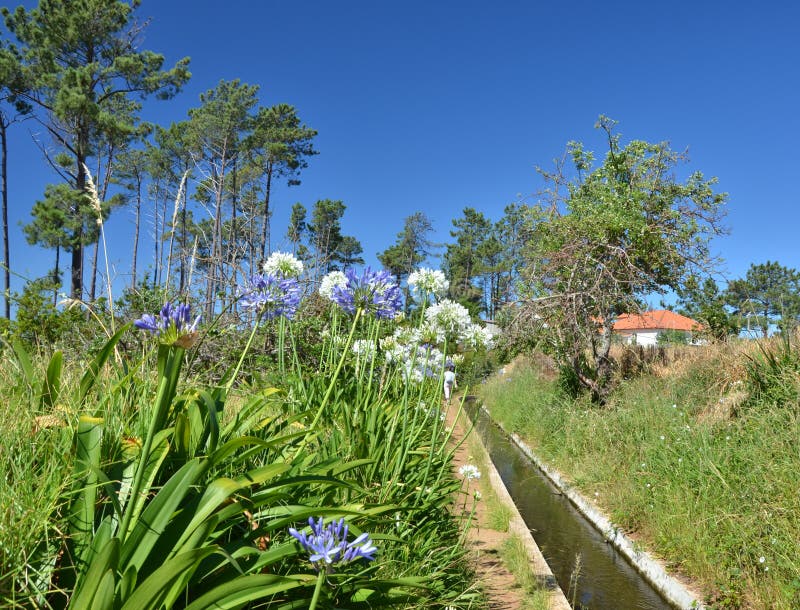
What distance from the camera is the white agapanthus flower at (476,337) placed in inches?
130

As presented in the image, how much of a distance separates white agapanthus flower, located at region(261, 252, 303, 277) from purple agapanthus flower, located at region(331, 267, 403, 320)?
1.24 feet

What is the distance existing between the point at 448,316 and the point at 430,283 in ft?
1.07

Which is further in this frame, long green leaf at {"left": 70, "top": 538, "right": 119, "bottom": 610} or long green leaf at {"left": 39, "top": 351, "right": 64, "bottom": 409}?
long green leaf at {"left": 39, "top": 351, "right": 64, "bottom": 409}

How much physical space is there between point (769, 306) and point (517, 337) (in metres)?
4.27

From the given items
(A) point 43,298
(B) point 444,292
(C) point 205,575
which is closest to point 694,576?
(B) point 444,292

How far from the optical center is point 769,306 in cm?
652

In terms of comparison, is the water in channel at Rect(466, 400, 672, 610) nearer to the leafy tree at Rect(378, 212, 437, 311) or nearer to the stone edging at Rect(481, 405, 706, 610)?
the stone edging at Rect(481, 405, 706, 610)

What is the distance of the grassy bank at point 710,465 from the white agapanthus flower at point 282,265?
12.7 feet

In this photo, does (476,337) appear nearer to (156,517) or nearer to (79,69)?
(156,517)

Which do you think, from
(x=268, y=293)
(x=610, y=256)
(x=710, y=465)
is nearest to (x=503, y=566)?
(x=710, y=465)

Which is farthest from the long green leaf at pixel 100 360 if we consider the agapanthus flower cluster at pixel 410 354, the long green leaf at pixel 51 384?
the agapanthus flower cluster at pixel 410 354

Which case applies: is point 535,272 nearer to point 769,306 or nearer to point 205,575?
point 769,306

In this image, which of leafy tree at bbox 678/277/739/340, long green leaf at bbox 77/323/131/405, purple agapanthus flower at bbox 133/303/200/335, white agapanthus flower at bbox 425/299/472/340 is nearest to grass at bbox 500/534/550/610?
white agapanthus flower at bbox 425/299/472/340

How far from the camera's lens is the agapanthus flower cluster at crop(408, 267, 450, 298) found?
11.2 ft
